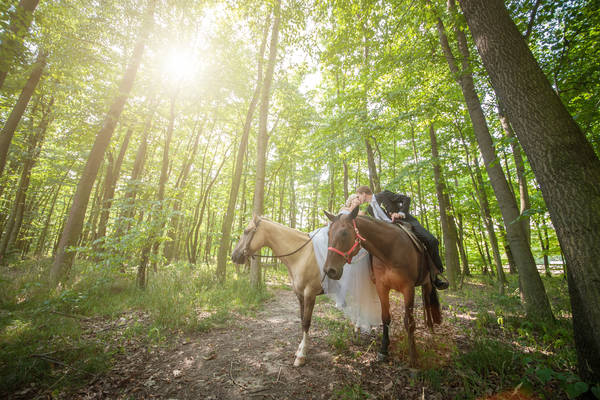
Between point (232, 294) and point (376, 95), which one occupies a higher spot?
point (376, 95)

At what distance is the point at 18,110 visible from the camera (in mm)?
7984

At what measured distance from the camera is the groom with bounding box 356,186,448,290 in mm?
4469

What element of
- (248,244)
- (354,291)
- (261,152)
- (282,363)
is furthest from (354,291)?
(261,152)

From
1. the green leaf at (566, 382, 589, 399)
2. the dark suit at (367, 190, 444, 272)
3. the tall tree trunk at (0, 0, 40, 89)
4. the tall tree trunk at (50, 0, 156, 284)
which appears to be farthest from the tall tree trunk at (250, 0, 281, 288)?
the green leaf at (566, 382, 589, 399)

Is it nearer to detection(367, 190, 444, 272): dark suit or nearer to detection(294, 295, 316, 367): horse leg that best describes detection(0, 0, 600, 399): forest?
detection(294, 295, 316, 367): horse leg

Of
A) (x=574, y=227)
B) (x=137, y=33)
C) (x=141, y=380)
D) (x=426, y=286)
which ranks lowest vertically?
(x=141, y=380)

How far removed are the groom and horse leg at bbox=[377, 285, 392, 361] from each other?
1.28 metres

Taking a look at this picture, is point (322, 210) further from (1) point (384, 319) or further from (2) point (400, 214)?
(1) point (384, 319)

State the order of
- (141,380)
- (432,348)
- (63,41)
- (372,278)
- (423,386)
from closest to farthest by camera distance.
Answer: (423,386)
(141,380)
(432,348)
(372,278)
(63,41)

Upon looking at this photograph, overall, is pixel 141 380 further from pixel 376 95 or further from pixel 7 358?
pixel 376 95

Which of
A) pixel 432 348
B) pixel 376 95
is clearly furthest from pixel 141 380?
pixel 376 95

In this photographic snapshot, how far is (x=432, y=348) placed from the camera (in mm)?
3795

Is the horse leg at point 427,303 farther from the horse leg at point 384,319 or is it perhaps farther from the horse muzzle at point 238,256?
the horse muzzle at point 238,256

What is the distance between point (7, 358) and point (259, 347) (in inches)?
144
